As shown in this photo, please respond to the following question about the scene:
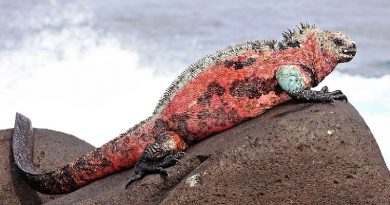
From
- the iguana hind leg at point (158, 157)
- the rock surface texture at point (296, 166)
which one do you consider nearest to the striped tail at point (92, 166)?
the iguana hind leg at point (158, 157)

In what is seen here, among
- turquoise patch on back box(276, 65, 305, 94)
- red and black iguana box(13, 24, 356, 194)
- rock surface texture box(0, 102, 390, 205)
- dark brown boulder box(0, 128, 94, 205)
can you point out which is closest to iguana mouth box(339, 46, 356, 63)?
red and black iguana box(13, 24, 356, 194)

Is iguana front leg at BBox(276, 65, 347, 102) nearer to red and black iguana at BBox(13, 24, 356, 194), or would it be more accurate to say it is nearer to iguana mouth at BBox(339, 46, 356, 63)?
red and black iguana at BBox(13, 24, 356, 194)

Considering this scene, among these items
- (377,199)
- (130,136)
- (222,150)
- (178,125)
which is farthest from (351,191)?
(130,136)

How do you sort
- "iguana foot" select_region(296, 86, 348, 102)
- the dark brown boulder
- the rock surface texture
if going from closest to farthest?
1. the rock surface texture
2. "iguana foot" select_region(296, 86, 348, 102)
3. the dark brown boulder

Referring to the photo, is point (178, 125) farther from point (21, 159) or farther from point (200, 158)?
point (21, 159)

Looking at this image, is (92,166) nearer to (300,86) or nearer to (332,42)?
(300,86)

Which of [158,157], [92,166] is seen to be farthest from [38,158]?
[158,157]

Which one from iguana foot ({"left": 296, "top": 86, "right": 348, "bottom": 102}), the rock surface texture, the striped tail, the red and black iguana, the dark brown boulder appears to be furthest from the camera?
the dark brown boulder
